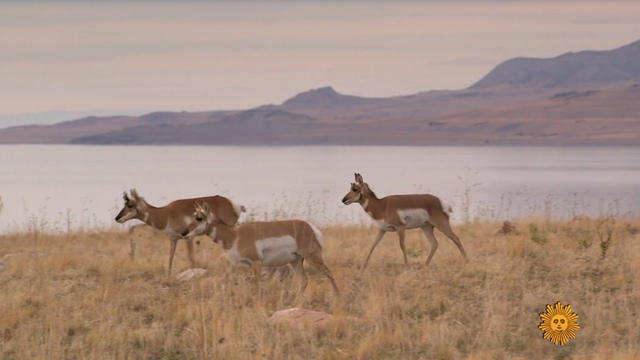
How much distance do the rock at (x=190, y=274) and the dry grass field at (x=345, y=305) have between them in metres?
0.17

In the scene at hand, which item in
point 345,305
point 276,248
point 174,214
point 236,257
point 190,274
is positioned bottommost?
point 345,305

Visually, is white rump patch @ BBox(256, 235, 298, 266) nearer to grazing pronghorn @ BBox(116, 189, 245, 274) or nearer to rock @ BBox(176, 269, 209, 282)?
rock @ BBox(176, 269, 209, 282)

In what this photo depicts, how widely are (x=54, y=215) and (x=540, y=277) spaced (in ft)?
126

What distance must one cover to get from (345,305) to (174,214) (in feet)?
14.5

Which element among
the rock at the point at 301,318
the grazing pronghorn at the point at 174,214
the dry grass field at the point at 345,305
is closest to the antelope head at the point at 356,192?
the dry grass field at the point at 345,305

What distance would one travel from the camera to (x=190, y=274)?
15.1 metres

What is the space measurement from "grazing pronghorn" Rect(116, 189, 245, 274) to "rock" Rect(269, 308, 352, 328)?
4364 millimetres

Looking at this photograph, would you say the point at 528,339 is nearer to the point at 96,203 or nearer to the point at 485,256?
the point at 485,256

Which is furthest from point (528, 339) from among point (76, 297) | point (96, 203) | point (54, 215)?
point (96, 203)

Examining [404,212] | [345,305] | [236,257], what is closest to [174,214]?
[236,257]

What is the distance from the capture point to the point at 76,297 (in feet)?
44.1

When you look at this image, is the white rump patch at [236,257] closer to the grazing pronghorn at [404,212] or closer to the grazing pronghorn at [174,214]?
the grazing pronghorn at [174,214]

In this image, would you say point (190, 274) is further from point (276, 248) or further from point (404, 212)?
point (404, 212)

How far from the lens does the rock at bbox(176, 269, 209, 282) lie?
1489 centimetres
